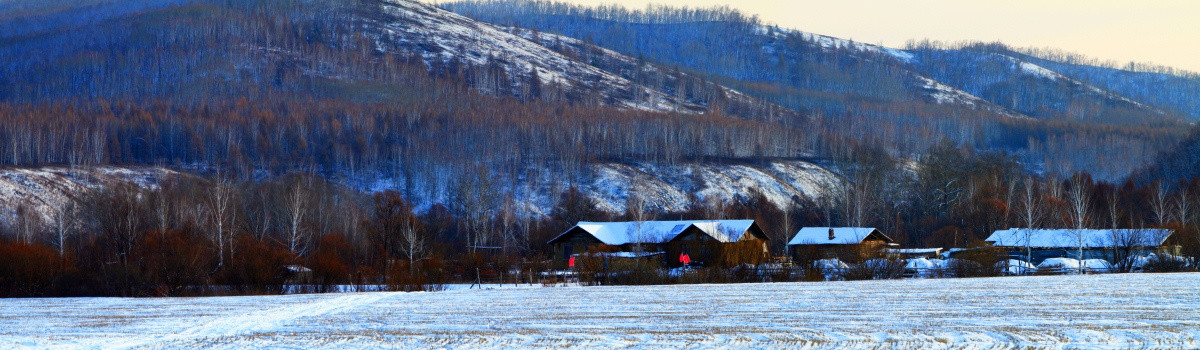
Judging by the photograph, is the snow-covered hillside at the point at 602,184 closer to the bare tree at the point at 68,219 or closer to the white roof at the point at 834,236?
the bare tree at the point at 68,219

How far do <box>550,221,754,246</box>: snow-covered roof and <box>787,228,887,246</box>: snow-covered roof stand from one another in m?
7.26

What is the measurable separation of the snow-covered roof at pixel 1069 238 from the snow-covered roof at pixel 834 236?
9.10 m

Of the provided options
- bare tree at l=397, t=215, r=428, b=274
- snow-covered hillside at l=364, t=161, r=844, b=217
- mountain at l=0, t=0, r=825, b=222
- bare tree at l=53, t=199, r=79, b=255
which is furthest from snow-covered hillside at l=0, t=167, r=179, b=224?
bare tree at l=397, t=215, r=428, b=274

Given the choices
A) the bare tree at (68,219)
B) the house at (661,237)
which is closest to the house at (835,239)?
the house at (661,237)

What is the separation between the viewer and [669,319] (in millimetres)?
26547

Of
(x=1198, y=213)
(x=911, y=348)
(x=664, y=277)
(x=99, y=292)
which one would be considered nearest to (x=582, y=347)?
(x=911, y=348)

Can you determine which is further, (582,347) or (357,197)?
(357,197)

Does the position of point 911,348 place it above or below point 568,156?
below

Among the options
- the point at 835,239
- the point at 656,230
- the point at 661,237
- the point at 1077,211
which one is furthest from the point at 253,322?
the point at 835,239

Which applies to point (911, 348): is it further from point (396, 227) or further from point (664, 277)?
point (396, 227)

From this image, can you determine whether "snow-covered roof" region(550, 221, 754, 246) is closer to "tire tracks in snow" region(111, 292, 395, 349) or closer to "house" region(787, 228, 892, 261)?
"house" region(787, 228, 892, 261)

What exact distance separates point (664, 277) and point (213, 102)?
432ft

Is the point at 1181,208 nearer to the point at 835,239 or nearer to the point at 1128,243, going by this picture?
the point at 1128,243

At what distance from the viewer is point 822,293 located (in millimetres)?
35812
